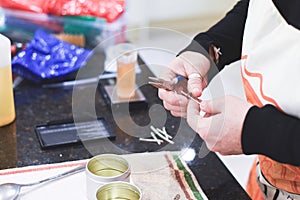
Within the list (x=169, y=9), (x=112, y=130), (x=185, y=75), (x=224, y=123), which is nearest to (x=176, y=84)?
(x=185, y=75)

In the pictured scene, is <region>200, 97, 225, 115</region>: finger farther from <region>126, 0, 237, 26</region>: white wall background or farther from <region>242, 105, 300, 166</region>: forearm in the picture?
<region>126, 0, 237, 26</region>: white wall background

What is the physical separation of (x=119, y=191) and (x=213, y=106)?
19 centimetres

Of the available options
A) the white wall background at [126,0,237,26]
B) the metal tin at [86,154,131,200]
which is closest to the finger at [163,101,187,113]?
the metal tin at [86,154,131,200]

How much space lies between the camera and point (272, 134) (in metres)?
0.75

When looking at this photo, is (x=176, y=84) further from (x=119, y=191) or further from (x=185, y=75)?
(x=119, y=191)

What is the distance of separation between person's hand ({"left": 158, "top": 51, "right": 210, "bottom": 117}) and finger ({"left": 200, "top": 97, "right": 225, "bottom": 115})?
0.14ft

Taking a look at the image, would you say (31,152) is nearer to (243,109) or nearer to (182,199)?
(182,199)

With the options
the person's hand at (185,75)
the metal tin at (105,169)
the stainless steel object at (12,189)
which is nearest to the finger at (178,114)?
the person's hand at (185,75)

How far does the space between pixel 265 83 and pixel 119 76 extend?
44 cm

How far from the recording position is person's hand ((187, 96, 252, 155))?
78cm

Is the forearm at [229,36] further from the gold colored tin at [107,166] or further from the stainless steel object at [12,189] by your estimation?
the stainless steel object at [12,189]

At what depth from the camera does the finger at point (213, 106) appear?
797 millimetres

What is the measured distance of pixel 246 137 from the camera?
0.77 metres

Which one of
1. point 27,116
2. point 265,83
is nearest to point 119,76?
point 27,116
